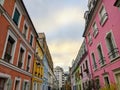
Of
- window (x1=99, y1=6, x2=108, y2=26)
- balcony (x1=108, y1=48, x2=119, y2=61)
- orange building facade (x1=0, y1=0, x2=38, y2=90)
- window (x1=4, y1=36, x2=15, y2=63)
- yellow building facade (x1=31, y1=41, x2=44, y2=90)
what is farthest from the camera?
yellow building facade (x1=31, y1=41, x2=44, y2=90)

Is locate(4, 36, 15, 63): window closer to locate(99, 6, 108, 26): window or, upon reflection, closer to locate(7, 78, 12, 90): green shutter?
locate(7, 78, 12, 90): green shutter

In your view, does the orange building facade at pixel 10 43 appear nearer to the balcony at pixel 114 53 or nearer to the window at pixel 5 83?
the window at pixel 5 83

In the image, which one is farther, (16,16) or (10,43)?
(16,16)

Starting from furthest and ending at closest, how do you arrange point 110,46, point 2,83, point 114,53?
point 110,46
point 114,53
point 2,83

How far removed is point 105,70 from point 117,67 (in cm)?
222

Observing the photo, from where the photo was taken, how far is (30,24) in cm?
1311

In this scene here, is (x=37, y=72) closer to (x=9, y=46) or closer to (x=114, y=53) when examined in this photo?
(x=9, y=46)

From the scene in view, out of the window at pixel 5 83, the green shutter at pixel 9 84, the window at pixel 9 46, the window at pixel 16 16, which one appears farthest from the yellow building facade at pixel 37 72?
the window at pixel 16 16

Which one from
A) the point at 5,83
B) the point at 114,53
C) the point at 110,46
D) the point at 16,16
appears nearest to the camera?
the point at 5,83

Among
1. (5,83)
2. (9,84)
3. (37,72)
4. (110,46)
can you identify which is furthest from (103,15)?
(37,72)

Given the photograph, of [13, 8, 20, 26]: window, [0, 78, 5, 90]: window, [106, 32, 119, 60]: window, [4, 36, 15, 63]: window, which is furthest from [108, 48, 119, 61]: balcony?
[13, 8, 20, 26]: window

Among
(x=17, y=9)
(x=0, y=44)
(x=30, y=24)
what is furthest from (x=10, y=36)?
(x=30, y=24)

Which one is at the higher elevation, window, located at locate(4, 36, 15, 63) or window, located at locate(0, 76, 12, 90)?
window, located at locate(4, 36, 15, 63)

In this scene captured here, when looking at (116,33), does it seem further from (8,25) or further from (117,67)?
(8,25)
